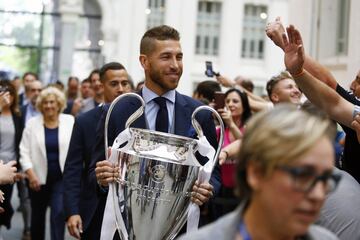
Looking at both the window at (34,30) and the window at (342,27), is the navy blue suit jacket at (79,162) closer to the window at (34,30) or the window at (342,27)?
the window at (342,27)

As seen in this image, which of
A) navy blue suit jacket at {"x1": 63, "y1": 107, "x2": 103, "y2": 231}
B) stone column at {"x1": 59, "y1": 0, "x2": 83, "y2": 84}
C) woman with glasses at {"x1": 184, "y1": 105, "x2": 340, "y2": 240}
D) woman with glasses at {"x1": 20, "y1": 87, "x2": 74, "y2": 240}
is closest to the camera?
woman with glasses at {"x1": 184, "y1": 105, "x2": 340, "y2": 240}

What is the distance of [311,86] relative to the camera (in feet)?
12.8

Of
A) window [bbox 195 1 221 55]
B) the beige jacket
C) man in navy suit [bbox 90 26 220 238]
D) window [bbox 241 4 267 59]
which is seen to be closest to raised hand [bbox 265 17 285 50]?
man in navy suit [bbox 90 26 220 238]

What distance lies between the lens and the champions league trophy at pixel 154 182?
12.6ft

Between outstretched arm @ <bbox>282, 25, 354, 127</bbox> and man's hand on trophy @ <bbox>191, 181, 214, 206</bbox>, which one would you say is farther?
man's hand on trophy @ <bbox>191, 181, 214, 206</bbox>

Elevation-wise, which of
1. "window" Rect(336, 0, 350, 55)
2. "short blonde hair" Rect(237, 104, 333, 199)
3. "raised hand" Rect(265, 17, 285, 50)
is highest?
"window" Rect(336, 0, 350, 55)

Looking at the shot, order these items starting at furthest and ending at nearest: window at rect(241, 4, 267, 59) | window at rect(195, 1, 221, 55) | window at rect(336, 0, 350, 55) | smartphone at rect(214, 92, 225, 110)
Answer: window at rect(241, 4, 267, 59)
window at rect(195, 1, 221, 55)
window at rect(336, 0, 350, 55)
smartphone at rect(214, 92, 225, 110)

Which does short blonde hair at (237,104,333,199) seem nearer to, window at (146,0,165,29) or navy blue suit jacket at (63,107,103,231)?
navy blue suit jacket at (63,107,103,231)

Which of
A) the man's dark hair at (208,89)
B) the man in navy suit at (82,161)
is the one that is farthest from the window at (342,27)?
the man in navy suit at (82,161)

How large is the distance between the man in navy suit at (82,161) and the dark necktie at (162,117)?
2.58 ft

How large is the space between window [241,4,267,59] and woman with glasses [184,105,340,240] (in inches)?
976

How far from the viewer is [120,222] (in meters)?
3.99

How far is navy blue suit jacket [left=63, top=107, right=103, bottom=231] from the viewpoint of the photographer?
18.1ft

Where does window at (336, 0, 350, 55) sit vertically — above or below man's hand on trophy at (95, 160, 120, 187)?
above
